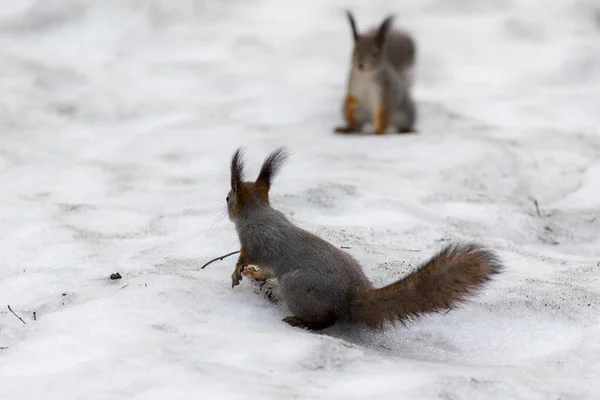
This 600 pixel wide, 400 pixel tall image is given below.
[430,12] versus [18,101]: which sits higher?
[430,12]

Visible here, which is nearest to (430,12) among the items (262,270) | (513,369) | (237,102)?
(237,102)

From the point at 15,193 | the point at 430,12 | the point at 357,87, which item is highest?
the point at 430,12

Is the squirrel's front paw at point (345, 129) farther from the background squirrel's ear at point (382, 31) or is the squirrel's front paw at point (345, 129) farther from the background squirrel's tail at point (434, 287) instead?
the background squirrel's tail at point (434, 287)

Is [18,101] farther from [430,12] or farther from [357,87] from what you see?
[430,12]

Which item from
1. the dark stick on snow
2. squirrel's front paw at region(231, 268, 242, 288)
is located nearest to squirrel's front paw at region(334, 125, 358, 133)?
the dark stick on snow

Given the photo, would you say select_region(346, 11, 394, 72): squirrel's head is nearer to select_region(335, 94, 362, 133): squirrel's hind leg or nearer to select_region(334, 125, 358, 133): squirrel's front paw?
select_region(335, 94, 362, 133): squirrel's hind leg

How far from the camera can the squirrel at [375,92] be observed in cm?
601

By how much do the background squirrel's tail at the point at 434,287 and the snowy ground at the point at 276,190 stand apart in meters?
0.13

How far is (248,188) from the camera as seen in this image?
3.14 meters

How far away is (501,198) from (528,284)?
1404 millimetres

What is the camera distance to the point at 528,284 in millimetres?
3072

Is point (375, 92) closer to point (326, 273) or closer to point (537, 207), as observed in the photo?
point (537, 207)

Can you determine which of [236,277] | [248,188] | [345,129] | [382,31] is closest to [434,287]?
[236,277]

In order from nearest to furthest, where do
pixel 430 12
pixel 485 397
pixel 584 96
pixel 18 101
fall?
pixel 485 397 → pixel 18 101 → pixel 584 96 → pixel 430 12
